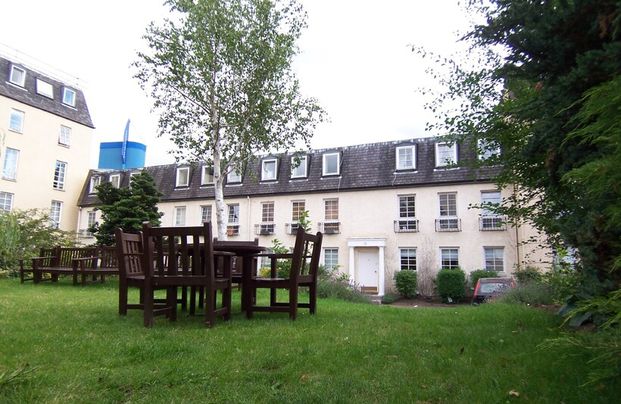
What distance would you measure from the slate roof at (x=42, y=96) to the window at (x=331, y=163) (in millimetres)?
18118

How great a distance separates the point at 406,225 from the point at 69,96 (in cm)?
2499

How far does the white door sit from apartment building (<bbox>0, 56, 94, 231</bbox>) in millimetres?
19590

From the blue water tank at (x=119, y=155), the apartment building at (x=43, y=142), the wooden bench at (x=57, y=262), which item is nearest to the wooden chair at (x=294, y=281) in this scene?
the wooden bench at (x=57, y=262)

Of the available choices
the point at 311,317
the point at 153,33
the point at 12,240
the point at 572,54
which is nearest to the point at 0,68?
the point at 153,33

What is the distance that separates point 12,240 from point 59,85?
30757 millimetres

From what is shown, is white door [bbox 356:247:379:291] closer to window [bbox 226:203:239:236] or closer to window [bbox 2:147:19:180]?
window [bbox 226:203:239:236]

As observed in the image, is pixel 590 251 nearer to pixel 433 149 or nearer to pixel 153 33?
pixel 153 33

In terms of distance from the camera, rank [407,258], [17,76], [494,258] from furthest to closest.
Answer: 1. [17,76]
2. [407,258]
3. [494,258]

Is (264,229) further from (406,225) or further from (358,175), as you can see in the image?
(406,225)

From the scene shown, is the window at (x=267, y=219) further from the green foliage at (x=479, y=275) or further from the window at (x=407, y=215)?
the green foliage at (x=479, y=275)

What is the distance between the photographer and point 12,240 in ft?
17.1

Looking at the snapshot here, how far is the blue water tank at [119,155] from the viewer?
4328cm

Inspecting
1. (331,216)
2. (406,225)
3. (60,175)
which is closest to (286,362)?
(406,225)

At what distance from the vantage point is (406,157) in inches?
960
